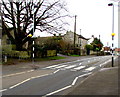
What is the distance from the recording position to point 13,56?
79.5ft

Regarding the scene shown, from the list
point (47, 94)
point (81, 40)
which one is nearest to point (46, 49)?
point (47, 94)

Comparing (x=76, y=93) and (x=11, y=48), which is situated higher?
(x=11, y=48)

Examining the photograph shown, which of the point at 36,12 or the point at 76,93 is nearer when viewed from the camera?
the point at 76,93

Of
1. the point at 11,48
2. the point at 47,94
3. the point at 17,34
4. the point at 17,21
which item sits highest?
the point at 17,21

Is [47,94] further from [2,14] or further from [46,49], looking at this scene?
[46,49]

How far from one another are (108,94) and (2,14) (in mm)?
20353

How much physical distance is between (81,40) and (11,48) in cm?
4715

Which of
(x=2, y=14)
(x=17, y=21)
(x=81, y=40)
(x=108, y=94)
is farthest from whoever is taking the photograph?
(x=81, y=40)

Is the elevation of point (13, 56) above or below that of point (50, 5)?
below

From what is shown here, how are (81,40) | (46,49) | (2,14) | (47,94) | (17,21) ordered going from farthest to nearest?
(81,40), (46,49), (17,21), (2,14), (47,94)

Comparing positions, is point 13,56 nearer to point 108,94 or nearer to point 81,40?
point 108,94

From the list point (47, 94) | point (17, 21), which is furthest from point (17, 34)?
point (47, 94)

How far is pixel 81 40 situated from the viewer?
70.6m

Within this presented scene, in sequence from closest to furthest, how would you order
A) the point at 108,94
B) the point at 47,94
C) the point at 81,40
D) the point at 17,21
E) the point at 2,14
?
the point at 108,94, the point at 47,94, the point at 2,14, the point at 17,21, the point at 81,40
